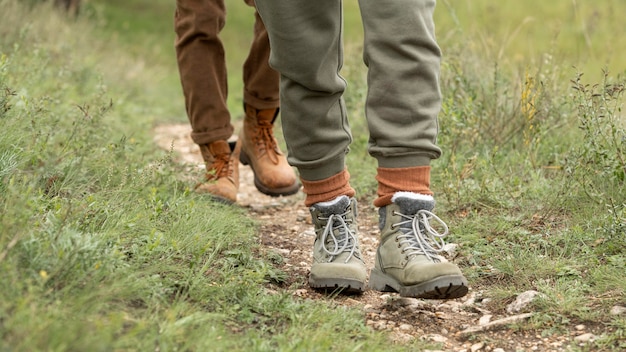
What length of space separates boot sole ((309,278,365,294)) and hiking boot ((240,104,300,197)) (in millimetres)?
1341

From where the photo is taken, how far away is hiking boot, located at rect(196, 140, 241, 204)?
335 centimetres

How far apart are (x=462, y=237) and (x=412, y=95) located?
93 centimetres

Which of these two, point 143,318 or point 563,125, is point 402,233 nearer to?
point 143,318

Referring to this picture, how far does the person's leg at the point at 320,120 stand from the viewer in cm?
224

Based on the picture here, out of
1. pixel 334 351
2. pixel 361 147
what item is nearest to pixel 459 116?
pixel 361 147

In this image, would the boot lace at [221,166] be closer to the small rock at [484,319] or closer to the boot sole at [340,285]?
the boot sole at [340,285]

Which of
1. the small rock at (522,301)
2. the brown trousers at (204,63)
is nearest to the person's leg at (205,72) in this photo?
the brown trousers at (204,63)

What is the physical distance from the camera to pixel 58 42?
20.8 ft

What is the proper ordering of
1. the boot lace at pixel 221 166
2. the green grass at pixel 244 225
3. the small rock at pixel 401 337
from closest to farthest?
the green grass at pixel 244 225, the small rock at pixel 401 337, the boot lace at pixel 221 166

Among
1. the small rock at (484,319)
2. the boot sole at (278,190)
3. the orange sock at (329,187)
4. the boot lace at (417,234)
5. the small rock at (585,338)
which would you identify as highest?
the orange sock at (329,187)

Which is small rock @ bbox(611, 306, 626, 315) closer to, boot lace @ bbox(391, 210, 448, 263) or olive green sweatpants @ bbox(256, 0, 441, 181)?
boot lace @ bbox(391, 210, 448, 263)

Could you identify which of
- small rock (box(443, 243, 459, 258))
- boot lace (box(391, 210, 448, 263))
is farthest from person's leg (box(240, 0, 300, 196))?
boot lace (box(391, 210, 448, 263))

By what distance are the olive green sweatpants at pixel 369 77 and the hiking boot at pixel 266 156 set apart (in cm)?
125

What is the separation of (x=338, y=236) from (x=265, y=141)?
1358 millimetres
